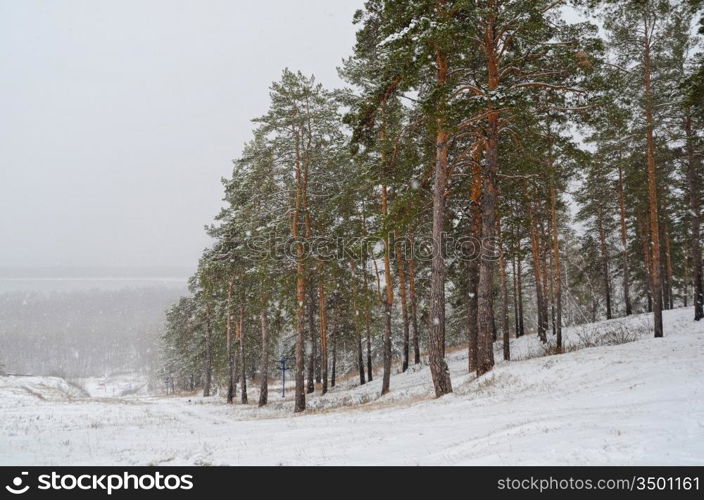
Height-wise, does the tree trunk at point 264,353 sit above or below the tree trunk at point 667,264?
below

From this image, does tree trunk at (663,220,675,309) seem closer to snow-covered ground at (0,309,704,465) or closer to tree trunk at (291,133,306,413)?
snow-covered ground at (0,309,704,465)

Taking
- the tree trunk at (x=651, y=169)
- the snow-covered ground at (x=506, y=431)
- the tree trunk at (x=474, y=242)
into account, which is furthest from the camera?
the tree trunk at (x=651, y=169)

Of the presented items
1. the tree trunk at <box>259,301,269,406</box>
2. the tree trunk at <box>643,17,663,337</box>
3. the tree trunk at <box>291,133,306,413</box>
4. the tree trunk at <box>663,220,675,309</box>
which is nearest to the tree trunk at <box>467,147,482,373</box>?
the tree trunk at <box>643,17,663,337</box>

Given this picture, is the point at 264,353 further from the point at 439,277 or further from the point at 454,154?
the point at 454,154

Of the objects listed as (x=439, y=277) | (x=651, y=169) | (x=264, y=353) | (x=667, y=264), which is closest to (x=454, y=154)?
(x=439, y=277)

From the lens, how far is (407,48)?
30.7ft

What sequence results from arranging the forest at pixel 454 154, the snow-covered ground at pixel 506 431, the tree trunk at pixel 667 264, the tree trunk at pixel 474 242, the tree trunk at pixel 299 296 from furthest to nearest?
the tree trunk at pixel 667 264 < the tree trunk at pixel 299 296 < the tree trunk at pixel 474 242 < the forest at pixel 454 154 < the snow-covered ground at pixel 506 431

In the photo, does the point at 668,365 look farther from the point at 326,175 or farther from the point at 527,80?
the point at 326,175

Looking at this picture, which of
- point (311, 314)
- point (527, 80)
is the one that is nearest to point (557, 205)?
point (527, 80)

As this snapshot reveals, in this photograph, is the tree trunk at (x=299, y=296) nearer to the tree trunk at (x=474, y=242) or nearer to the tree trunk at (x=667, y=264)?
the tree trunk at (x=474, y=242)

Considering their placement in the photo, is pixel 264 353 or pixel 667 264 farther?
pixel 667 264

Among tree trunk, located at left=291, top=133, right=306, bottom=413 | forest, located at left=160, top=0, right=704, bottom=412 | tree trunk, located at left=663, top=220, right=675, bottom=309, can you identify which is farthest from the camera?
tree trunk, located at left=663, top=220, right=675, bottom=309

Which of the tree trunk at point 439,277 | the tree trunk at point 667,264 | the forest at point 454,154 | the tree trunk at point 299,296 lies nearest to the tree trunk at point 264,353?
the forest at point 454,154
